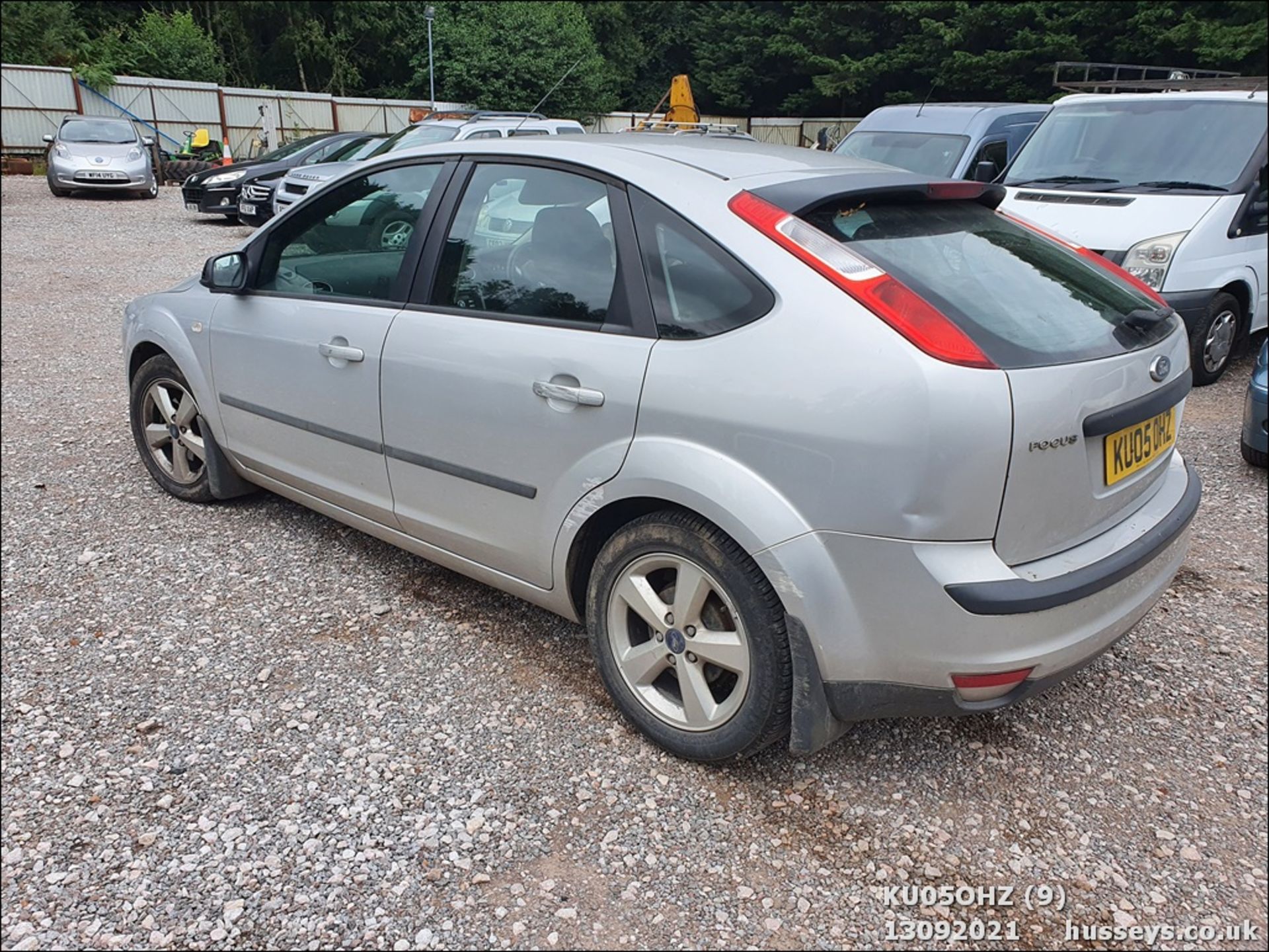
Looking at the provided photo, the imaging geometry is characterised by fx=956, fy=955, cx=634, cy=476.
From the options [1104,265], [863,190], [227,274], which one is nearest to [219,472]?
[227,274]

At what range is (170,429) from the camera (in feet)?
14.5

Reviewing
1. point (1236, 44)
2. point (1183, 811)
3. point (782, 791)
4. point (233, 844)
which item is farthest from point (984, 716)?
point (1236, 44)

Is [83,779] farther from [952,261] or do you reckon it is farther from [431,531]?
[952,261]

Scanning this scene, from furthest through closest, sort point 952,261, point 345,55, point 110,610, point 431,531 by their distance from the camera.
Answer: point 345,55, point 110,610, point 431,531, point 952,261

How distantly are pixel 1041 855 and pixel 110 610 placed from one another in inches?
127

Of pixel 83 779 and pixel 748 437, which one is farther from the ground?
pixel 748 437

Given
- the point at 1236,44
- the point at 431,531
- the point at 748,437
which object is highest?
the point at 1236,44

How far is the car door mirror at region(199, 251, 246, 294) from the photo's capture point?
384cm

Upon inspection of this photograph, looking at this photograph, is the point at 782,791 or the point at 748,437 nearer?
the point at 748,437

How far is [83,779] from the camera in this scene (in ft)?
8.68

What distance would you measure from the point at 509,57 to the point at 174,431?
36678mm

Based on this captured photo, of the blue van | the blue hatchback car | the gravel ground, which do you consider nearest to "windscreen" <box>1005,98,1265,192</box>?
the blue van

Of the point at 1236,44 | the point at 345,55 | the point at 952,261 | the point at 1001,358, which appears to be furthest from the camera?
the point at 345,55

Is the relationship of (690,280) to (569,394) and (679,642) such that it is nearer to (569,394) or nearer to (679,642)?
(569,394)
